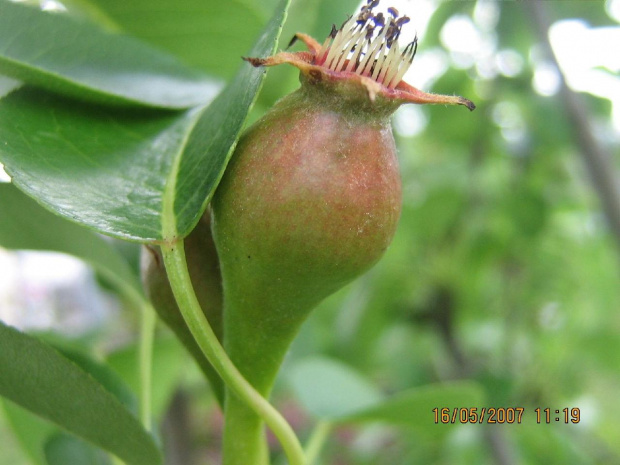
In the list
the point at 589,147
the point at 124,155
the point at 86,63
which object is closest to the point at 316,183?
the point at 124,155

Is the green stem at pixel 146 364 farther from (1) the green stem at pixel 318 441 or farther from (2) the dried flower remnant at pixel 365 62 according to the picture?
(2) the dried flower remnant at pixel 365 62

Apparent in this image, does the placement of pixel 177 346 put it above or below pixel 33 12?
below

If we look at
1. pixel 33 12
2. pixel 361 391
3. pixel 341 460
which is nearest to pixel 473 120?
pixel 361 391

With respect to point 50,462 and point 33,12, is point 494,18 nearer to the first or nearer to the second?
point 33,12

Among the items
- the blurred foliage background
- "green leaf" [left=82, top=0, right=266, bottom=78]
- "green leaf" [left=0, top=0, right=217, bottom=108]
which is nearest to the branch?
the blurred foliage background

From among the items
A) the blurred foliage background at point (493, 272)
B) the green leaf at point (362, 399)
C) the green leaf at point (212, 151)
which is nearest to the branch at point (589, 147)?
the blurred foliage background at point (493, 272)
